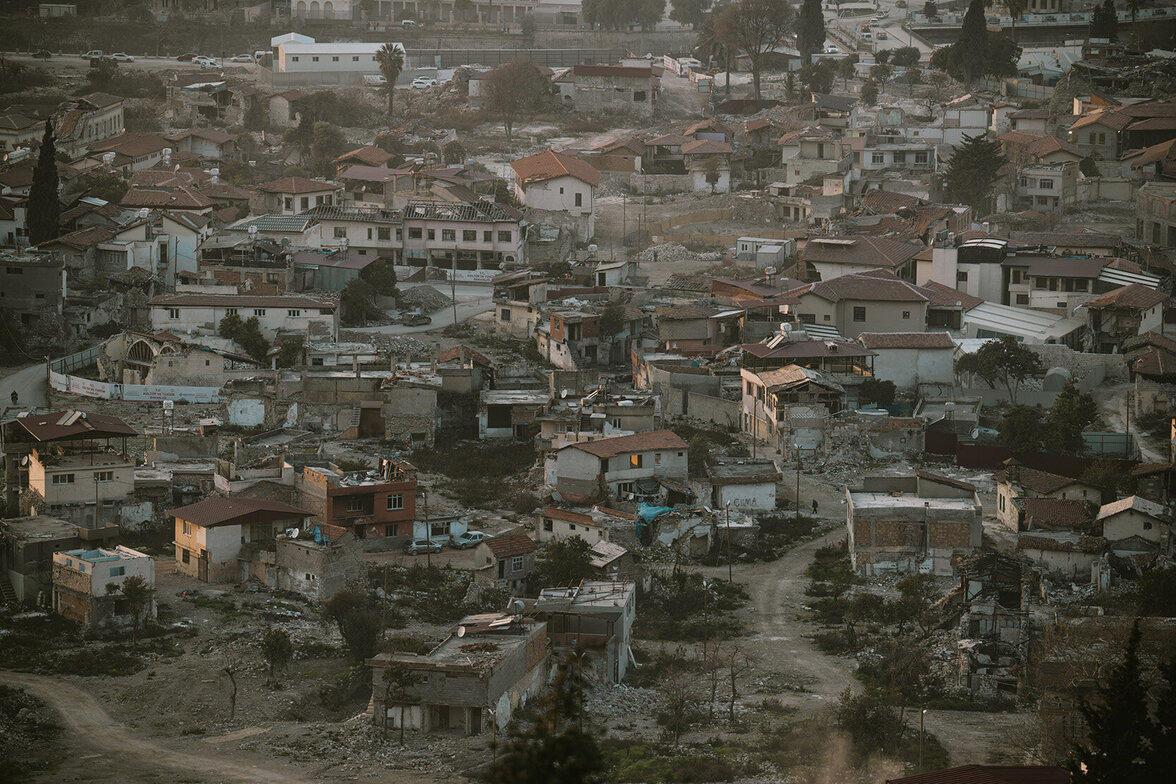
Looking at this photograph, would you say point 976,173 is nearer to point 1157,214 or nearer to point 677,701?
point 1157,214

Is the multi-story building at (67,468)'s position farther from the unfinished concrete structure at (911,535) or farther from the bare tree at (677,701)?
the unfinished concrete structure at (911,535)

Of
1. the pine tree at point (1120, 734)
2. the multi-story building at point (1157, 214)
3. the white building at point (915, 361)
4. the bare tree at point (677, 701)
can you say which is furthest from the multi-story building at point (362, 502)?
the multi-story building at point (1157, 214)

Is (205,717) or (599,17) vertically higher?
(599,17)

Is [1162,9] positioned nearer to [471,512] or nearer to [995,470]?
[995,470]

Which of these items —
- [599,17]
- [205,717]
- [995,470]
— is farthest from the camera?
[599,17]

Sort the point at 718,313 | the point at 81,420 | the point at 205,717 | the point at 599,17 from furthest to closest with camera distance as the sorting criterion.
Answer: the point at 599,17 < the point at 718,313 < the point at 81,420 < the point at 205,717

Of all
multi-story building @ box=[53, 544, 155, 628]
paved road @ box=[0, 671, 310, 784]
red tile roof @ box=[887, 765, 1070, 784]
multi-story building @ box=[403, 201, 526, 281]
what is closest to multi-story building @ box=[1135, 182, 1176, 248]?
multi-story building @ box=[403, 201, 526, 281]


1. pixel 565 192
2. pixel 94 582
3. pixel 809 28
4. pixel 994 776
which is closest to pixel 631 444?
pixel 94 582

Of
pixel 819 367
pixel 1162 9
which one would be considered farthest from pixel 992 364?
pixel 1162 9

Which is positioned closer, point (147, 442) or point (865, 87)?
point (147, 442)
